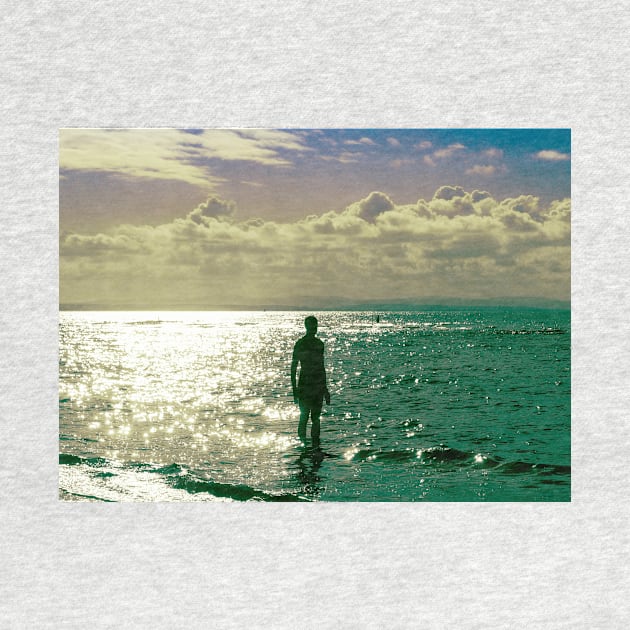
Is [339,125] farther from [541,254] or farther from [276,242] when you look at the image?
[541,254]

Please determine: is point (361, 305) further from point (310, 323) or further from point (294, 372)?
point (294, 372)

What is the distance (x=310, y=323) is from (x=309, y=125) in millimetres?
1436

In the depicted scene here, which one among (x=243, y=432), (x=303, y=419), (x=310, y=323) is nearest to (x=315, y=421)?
(x=303, y=419)

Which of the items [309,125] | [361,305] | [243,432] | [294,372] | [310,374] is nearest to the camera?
[309,125]

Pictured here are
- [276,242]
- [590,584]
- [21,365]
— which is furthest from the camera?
[276,242]

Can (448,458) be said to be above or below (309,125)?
below

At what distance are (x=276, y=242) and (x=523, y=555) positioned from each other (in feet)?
9.07

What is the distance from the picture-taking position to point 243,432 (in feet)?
17.1

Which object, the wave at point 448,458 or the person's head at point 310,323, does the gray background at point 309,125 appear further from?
the person's head at point 310,323

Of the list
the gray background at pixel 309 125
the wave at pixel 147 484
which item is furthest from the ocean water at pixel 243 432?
the gray background at pixel 309 125

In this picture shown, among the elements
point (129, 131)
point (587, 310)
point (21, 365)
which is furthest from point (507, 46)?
point (21, 365)

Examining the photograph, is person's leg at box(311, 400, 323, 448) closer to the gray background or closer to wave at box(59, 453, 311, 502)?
wave at box(59, 453, 311, 502)

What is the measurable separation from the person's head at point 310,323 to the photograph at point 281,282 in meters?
0.01

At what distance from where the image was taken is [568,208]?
4.61 meters
